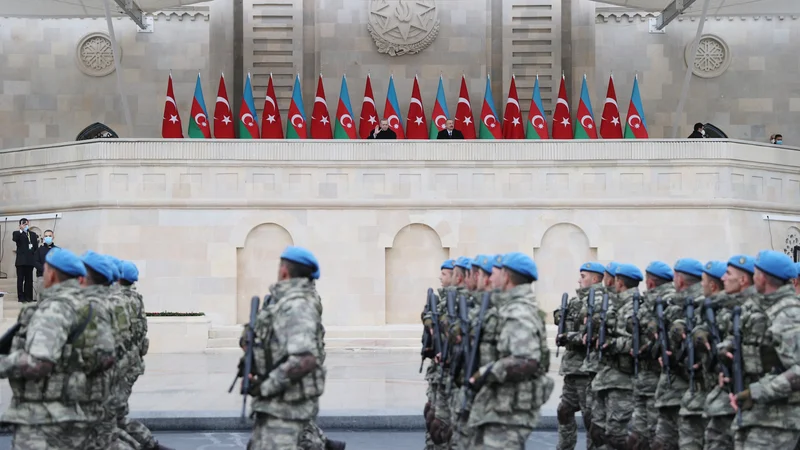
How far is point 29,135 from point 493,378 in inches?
1108

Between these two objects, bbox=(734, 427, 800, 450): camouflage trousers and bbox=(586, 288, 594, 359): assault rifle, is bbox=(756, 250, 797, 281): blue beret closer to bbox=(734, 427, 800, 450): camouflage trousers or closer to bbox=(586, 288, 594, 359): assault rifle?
bbox=(734, 427, 800, 450): camouflage trousers

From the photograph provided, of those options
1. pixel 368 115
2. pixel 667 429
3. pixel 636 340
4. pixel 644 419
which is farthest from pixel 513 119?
pixel 667 429

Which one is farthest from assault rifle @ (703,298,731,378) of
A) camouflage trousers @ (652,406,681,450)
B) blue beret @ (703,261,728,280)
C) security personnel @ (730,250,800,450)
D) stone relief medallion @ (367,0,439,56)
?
stone relief medallion @ (367,0,439,56)

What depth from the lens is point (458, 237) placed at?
25.2 meters

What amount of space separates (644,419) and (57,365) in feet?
16.5

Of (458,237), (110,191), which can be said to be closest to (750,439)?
(458,237)

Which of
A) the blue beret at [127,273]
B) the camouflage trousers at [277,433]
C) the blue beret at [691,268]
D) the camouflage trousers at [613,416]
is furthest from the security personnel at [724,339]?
the blue beret at [127,273]

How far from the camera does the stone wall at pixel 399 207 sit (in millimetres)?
25000

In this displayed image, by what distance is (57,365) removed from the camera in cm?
807

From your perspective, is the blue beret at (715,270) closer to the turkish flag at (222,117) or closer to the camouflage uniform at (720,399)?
the camouflage uniform at (720,399)

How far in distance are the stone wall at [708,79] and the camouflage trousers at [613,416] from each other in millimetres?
23474

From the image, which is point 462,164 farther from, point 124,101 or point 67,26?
point 67,26

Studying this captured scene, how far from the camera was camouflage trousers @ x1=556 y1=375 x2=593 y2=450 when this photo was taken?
37.7ft

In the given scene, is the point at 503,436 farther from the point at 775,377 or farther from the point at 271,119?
the point at 271,119
